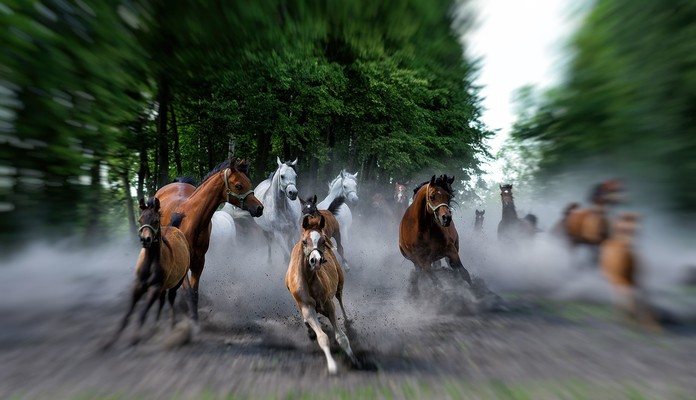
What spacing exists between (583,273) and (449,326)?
5.22 metres

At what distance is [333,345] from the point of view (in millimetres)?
6398

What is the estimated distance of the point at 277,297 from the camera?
380 inches

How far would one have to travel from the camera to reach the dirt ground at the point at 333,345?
15.4ft

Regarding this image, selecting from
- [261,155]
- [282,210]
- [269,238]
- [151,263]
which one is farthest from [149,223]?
[261,155]

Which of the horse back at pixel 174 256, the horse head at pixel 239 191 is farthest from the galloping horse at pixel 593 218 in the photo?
the horse back at pixel 174 256

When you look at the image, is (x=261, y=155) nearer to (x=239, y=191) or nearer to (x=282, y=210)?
(x=282, y=210)

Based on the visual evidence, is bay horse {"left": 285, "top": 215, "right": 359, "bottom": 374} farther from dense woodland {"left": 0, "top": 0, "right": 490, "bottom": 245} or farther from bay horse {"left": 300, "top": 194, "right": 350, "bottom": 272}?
dense woodland {"left": 0, "top": 0, "right": 490, "bottom": 245}

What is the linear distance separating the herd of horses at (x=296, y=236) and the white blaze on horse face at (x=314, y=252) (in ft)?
0.04

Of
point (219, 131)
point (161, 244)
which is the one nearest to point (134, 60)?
point (161, 244)

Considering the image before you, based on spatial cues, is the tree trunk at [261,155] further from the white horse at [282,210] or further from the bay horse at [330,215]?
the white horse at [282,210]

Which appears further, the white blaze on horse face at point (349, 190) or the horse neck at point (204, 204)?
the white blaze on horse face at point (349, 190)

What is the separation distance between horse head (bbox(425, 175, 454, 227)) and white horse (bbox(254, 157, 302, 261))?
13.6ft

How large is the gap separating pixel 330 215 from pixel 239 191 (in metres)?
4.76

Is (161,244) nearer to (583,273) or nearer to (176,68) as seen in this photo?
(176,68)
